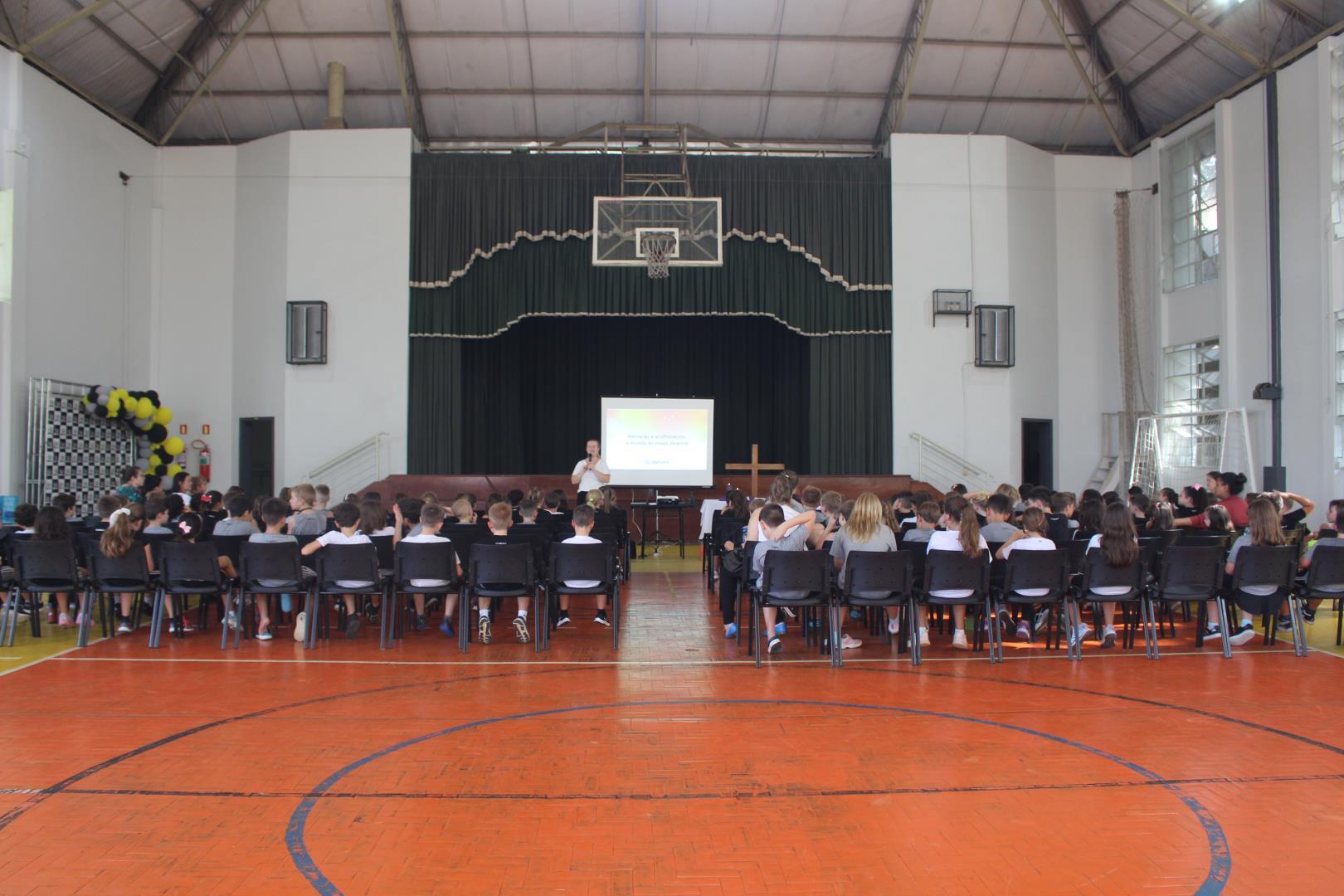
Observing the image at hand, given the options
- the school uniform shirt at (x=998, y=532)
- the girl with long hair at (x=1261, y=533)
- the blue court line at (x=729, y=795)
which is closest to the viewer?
the blue court line at (x=729, y=795)

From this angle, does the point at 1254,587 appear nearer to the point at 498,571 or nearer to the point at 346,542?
the point at 498,571

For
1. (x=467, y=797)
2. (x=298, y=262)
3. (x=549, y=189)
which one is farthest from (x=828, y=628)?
(x=298, y=262)

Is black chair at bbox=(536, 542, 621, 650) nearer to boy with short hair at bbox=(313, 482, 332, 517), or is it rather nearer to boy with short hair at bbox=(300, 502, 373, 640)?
boy with short hair at bbox=(300, 502, 373, 640)

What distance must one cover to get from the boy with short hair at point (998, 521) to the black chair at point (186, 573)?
6025 millimetres

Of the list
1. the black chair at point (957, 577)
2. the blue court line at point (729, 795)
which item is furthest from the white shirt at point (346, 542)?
the black chair at point (957, 577)

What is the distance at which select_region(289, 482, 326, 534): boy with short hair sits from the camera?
349 inches

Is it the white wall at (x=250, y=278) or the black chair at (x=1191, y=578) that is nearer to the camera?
the black chair at (x=1191, y=578)

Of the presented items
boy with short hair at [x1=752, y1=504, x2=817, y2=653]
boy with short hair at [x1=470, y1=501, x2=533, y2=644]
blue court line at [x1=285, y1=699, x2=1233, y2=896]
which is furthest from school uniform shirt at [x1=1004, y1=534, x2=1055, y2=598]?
boy with short hair at [x1=470, y1=501, x2=533, y2=644]

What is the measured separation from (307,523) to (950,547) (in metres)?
5.49

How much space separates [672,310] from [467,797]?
15.1 meters

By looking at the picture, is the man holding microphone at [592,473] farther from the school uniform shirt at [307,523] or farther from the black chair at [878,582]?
the black chair at [878,582]

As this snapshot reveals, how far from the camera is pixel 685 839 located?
3.77 m

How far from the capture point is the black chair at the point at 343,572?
24.8ft

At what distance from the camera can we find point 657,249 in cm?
1648
